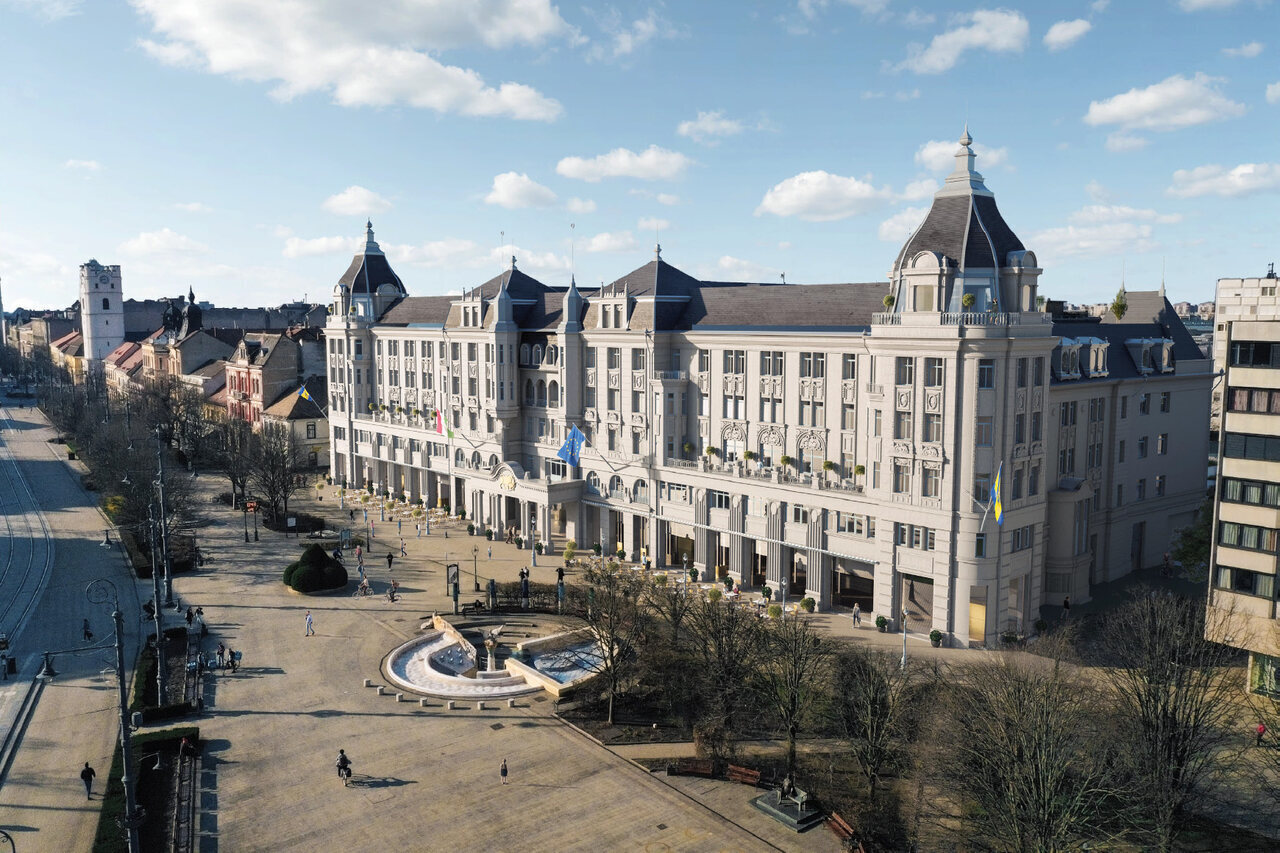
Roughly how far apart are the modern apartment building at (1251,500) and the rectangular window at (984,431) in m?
12.1

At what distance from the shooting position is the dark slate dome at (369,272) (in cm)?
10962

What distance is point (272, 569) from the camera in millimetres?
79750

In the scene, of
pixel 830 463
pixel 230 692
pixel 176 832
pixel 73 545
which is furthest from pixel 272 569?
pixel 830 463

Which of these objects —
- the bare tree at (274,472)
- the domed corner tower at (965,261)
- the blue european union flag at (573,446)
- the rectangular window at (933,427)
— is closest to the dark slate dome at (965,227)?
the domed corner tower at (965,261)

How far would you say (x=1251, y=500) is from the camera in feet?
165

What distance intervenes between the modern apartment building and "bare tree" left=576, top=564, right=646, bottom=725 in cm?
3086

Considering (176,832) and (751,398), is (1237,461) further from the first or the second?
(176,832)

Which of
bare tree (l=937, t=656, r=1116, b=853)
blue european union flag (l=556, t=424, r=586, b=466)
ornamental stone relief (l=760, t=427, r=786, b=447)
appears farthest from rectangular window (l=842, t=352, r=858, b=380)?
bare tree (l=937, t=656, r=1116, b=853)

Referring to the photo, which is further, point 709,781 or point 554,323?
point 554,323

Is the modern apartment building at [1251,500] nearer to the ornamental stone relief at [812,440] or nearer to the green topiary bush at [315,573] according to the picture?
the ornamental stone relief at [812,440]

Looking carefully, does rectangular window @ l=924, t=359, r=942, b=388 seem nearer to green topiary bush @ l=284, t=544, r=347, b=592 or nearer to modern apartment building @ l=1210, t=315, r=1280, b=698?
modern apartment building @ l=1210, t=315, r=1280, b=698

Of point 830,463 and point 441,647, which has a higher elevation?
point 830,463

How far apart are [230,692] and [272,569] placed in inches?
1065

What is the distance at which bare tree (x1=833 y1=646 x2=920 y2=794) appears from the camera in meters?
39.6
